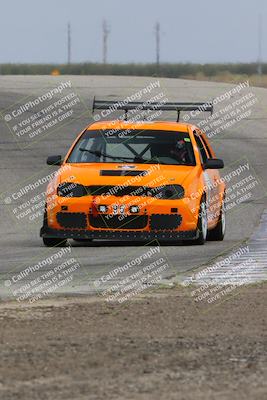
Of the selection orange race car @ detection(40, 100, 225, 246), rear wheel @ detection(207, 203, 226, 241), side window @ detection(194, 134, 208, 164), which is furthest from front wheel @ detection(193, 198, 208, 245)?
side window @ detection(194, 134, 208, 164)

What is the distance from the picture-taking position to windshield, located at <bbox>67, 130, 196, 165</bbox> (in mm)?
17641

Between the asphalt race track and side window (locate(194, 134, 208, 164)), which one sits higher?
side window (locate(194, 134, 208, 164))

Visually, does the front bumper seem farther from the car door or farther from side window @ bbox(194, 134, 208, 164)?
side window @ bbox(194, 134, 208, 164)

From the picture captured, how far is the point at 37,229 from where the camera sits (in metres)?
20.1

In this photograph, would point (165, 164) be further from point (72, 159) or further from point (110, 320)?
point (110, 320)

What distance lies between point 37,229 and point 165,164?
335 centimetres

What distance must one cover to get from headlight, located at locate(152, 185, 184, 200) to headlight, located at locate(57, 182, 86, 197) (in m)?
0.92

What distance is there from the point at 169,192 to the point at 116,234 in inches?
34.0

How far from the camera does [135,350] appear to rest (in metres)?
8.70

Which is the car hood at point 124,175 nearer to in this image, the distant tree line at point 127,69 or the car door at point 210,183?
the car door at point 210,183

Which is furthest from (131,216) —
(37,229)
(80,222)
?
(37,229)

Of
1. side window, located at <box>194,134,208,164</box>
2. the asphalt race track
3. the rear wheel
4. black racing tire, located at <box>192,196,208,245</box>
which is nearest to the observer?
the asphalt race track

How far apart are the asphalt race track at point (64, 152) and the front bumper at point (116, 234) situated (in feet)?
0.49

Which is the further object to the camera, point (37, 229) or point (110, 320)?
point (37, 229)
